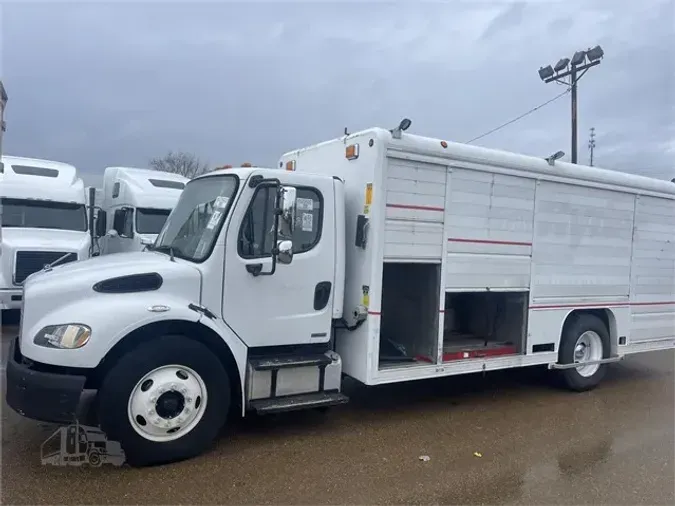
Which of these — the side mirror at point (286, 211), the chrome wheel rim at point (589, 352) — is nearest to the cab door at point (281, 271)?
the side mirror at point (286, 211)

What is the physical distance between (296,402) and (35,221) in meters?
8.64

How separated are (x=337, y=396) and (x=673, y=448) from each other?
10.9ft

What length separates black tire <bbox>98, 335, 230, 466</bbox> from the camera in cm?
423

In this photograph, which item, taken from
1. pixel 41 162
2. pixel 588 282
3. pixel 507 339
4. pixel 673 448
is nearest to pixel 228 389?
pixel 507 339

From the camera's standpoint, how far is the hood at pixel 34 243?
402 inches

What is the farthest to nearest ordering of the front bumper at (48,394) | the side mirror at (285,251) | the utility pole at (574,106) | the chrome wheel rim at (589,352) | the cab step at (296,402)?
the utility pole at (574,106)
the chrome wheel rim at (589,352)
the cab step at (296,402)
the side mirror at (285,251)
the front bumper at (48,394)

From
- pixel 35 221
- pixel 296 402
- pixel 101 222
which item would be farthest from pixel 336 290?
pixel 35 221

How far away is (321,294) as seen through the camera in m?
5.29

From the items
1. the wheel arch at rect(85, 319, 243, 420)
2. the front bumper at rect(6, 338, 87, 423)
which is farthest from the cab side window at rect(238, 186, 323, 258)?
the front bumper at rect(6, 338, 87, 423)

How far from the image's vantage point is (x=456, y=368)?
5977mm

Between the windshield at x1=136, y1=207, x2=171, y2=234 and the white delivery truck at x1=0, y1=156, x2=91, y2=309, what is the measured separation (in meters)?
1.11

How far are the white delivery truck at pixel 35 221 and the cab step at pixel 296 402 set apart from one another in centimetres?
703

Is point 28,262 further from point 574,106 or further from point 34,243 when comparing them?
point 574,106

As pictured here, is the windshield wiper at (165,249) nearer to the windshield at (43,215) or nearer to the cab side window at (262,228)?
the cab side window at (262,228)
